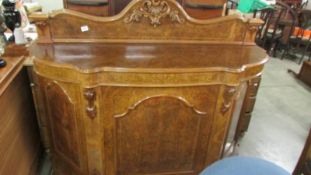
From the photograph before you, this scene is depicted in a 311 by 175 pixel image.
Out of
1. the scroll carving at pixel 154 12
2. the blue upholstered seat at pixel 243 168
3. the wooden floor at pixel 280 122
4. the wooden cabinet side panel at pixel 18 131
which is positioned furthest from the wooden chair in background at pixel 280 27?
the wooden cabinet side panel at pixel 18 131

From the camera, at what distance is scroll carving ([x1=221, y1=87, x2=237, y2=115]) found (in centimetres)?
119

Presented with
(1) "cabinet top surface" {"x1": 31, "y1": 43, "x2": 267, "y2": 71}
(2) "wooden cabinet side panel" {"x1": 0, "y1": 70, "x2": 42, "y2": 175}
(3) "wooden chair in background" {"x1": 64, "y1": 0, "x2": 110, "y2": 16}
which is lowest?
(2) "wooden cabinet side panel" {"x1": 0, "y1": 70, "x2": 42, "y2": 175}

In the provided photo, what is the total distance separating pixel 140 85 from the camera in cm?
111

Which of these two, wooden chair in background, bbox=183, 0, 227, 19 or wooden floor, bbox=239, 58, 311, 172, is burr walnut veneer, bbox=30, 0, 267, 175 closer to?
wooden chair in background, bbox=183, 0, 227, 19

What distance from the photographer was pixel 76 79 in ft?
3.52

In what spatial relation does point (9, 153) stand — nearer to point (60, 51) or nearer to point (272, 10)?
point (60, 51)

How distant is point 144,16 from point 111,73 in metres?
0.44

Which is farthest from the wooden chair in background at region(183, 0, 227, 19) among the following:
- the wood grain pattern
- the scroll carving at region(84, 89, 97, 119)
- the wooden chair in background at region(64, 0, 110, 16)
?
the wood grain pattern

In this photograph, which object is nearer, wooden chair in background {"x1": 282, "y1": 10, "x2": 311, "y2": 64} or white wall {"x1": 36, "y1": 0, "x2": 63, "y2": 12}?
white wall {"x1": 36, "y1": 0, "x2": 63, "y2": 12}

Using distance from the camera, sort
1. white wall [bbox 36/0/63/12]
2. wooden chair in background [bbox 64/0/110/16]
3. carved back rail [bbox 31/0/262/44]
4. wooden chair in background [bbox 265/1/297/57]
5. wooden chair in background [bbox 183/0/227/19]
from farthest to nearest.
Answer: wooden chair in background [bbox 265/1/297/57] < white wall [bbox 36/0/63/12] < wooden chair in background [bbox 183/0/227/19] < wooden chair in background [bbox 64/0/110/16] < carved back rail [bbox 31/0/262/44]

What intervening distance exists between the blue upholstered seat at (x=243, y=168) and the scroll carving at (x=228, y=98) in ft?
0.93

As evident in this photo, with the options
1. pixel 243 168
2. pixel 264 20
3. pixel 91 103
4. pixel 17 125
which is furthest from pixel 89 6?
pixel 264 20

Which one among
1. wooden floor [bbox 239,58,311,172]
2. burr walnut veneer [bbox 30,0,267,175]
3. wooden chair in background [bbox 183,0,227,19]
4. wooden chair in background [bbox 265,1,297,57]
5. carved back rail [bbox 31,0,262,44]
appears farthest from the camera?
wooden chair in background [bbox 265,1,297,57]

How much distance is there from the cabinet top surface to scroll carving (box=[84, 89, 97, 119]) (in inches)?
4.5
